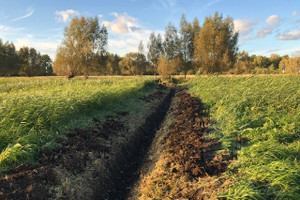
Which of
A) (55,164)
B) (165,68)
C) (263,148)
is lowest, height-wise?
(55,164)

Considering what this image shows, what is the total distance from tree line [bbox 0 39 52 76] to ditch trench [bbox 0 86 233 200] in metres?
60.0

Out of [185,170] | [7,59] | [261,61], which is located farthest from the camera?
[261,61]

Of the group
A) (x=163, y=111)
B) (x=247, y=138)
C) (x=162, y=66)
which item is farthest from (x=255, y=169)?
(x=162, y=66)

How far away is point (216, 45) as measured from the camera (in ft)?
108

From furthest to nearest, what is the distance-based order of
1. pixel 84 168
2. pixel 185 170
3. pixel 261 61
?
1. pixel 261 61
2. pixel 84 168
3. pixel 185 170

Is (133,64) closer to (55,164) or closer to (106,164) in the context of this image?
(106,164)

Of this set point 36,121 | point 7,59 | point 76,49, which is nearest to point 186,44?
point 76,49

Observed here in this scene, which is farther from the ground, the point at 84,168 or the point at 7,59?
the point at 7,59

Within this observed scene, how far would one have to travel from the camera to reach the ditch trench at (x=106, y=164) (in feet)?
12.5

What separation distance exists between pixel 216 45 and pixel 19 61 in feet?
193

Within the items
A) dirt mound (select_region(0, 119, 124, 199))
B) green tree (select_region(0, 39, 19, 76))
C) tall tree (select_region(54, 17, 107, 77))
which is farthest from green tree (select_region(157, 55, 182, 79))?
green tree (select_region(0, 39, 19, 76))

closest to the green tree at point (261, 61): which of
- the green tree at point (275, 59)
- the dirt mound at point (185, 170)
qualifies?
the green tree at point (275, 59)

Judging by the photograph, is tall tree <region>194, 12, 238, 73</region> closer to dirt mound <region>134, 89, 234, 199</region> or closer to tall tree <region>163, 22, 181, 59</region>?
tall tree <region>163, 22, 181, 59</region>

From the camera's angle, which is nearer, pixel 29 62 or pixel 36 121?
pixel 36 121
